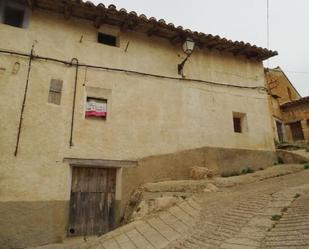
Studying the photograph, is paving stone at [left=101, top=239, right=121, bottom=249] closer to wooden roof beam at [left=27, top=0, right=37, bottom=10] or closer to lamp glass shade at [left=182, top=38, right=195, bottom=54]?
lamp glass shade at [left=182, top=38, right=195, bottom=54]

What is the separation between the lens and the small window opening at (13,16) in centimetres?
741

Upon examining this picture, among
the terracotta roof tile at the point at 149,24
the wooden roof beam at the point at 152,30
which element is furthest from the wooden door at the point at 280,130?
the wooden roof beam at the point at 152,30

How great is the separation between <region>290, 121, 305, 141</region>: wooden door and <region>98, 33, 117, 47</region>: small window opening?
1529cm

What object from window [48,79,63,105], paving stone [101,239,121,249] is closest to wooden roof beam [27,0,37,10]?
window [48,79,63,105]

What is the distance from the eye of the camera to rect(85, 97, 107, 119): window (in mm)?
7613

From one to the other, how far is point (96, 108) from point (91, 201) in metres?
2.45

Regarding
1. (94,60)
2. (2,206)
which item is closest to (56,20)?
(94,60)

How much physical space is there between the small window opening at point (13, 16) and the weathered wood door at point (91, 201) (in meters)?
4.16

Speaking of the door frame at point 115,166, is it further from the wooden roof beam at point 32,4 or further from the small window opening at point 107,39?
the wooden roof beam at point 32,4

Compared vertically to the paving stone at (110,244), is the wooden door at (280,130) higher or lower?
higher

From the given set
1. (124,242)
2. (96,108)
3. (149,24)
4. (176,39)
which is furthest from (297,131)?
(124,242)

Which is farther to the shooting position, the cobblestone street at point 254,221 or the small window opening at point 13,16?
the small window opening at point 13,16

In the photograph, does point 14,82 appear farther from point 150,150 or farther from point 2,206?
point 150,150

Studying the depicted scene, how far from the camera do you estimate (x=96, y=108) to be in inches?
303
